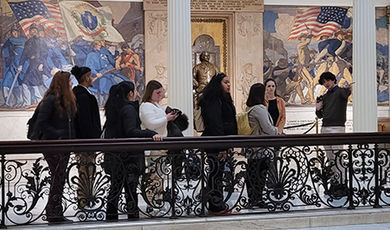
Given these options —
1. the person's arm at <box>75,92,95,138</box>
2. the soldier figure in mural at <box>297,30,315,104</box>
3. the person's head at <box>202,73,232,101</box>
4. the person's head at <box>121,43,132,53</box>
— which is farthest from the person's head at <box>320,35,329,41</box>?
the person's arm at <box>75,92,95,138</box>

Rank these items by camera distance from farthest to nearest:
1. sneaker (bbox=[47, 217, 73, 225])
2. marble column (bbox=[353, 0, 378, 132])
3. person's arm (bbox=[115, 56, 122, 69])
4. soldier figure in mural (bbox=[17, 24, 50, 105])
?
person's arm (bbox=[115, 56, 122, 69]) < soldier figure in mural (bbox=[17, 24, 50, 105]) < marble column (bbox=[353, 0, 378, 132]) < sneaker (bbox=[47, 217, 73, 225])

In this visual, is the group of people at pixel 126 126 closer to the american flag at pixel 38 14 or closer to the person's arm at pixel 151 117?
the person's arm at pixel 151 117

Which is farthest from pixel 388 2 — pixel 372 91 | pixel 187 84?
pixel 187 84

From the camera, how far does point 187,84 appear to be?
1013 centimetres

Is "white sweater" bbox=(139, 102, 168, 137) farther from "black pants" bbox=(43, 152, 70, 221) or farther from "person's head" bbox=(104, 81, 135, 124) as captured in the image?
"black pants" bbox=(43, 152, 70, 221)

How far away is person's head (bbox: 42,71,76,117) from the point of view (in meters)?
6.60

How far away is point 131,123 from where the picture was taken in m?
6.73

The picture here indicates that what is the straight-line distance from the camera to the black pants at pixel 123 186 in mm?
6590

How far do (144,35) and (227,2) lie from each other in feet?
8.13

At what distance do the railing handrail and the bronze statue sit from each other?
790cm

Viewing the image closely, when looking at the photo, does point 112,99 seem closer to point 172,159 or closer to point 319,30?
point 172,159

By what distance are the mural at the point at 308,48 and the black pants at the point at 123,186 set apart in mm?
9505

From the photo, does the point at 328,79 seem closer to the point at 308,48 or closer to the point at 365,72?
the point at 365,72

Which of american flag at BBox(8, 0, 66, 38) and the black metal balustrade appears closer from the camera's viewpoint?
the black metal balustrade
